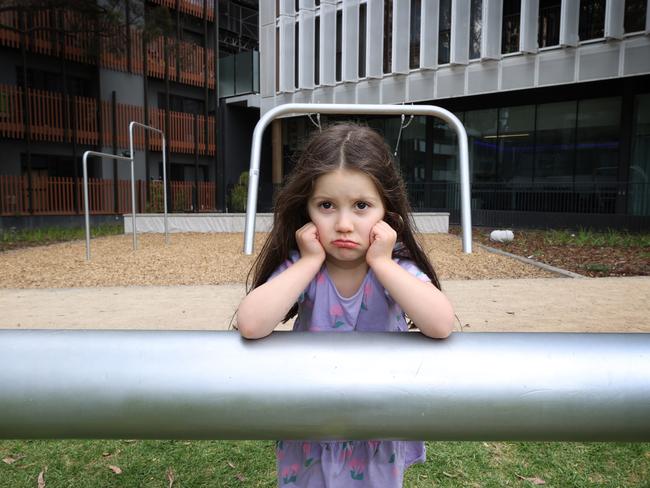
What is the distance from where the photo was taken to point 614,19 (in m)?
14.4

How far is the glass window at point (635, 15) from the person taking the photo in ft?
47.2

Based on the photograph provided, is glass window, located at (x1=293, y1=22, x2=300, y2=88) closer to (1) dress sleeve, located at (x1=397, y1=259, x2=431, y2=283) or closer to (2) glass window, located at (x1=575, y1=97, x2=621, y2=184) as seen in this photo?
(2) glass window, located at (x1=575, y1=97, x2=621, y2=184)

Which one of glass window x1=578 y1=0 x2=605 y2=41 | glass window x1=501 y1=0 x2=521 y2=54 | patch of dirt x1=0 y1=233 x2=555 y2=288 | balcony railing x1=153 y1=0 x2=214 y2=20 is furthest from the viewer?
balcony railing x1=153 y1=0 x2=214 y2=20

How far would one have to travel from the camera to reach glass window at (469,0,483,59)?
17.6 m

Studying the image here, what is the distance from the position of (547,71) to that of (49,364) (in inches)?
699

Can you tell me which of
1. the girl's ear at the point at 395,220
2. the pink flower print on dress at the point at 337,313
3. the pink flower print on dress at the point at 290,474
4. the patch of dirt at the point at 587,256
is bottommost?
the patch of dirt at the point at 587,256

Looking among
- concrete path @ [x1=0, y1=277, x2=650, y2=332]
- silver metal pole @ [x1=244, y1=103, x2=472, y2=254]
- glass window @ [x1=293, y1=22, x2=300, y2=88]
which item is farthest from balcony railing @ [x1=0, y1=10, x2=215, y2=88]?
silver metal pole @ [x1=244, y1=103, x2=472, y2=254]

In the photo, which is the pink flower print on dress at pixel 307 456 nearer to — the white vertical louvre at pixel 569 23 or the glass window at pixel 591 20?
the white vertical louvre at pixel 569 23

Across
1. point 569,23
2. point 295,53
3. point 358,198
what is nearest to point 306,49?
point 295,53

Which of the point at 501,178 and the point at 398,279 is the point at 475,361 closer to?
the point at 398,279

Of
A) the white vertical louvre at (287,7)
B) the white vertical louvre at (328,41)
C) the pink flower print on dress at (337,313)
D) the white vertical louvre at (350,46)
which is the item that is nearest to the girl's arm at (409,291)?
the pink flower print on dress at (337,313)

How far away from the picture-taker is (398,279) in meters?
1.16

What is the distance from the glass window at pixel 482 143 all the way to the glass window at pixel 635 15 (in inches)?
196

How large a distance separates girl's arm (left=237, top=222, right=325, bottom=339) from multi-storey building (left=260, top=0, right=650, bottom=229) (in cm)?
1350
